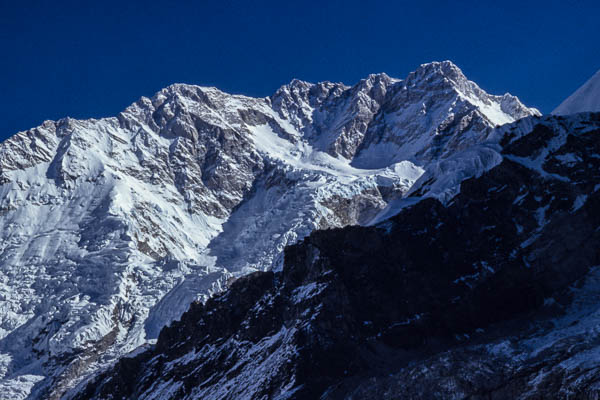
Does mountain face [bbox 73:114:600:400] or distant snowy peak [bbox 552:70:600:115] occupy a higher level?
distant snowy peak [bbox 552:70:600:115]

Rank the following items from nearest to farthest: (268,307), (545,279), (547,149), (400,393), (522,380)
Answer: (522,380)
(400,393)
(545,279)
(268,307)
(547,149)

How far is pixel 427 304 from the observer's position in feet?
433

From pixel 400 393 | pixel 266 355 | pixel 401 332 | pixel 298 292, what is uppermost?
pixel 298 292

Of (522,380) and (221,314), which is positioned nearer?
(522,380)

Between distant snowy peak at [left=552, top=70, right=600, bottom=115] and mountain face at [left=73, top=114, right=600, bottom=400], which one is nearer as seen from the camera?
mountain face at [left=73, top=114, right=600, bottom=400]

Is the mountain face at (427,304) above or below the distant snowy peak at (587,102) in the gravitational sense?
below

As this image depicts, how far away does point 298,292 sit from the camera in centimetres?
13800

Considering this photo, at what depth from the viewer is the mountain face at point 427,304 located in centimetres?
10588

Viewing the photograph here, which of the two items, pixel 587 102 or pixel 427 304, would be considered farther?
pixel 587 102

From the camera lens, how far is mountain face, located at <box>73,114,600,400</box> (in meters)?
106

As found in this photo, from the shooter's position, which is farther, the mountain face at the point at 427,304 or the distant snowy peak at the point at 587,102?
the distant snowy peak at the point at 587,102

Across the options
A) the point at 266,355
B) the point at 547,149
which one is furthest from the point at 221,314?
the point at 547,149

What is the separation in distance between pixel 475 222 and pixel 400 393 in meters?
58.1

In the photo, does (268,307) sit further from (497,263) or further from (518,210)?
(518,210)
